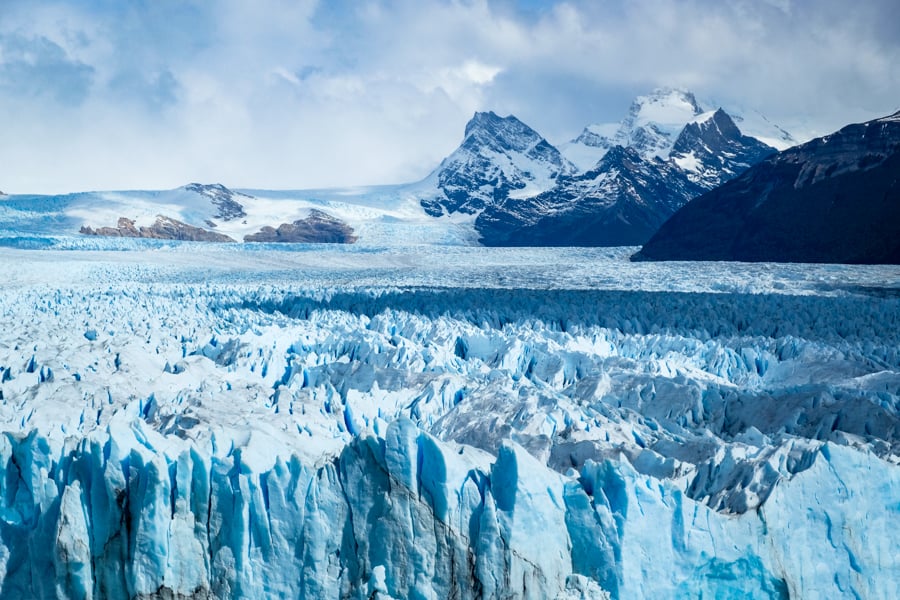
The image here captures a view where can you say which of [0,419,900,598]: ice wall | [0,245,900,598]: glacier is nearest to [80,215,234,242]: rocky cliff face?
[0,245,900,598]: glacier

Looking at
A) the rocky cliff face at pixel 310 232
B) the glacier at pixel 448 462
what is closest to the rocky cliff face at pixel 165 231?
the rocky cliff face at pixel 310 232

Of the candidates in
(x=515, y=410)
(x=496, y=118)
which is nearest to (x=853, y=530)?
(x=515, y=410)

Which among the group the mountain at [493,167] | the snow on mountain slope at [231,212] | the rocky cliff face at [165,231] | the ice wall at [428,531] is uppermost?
the mountain at [493,167]

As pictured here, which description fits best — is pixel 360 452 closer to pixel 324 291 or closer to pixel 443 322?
pixel 443 322

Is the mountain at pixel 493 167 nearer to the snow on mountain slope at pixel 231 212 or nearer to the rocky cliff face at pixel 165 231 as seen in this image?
the snow on mountain slope at pixel 231 212

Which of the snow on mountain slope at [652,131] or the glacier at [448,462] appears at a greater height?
the snow on mountain slope at [652,131]

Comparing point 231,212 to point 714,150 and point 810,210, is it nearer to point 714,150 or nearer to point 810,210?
point 810,210
